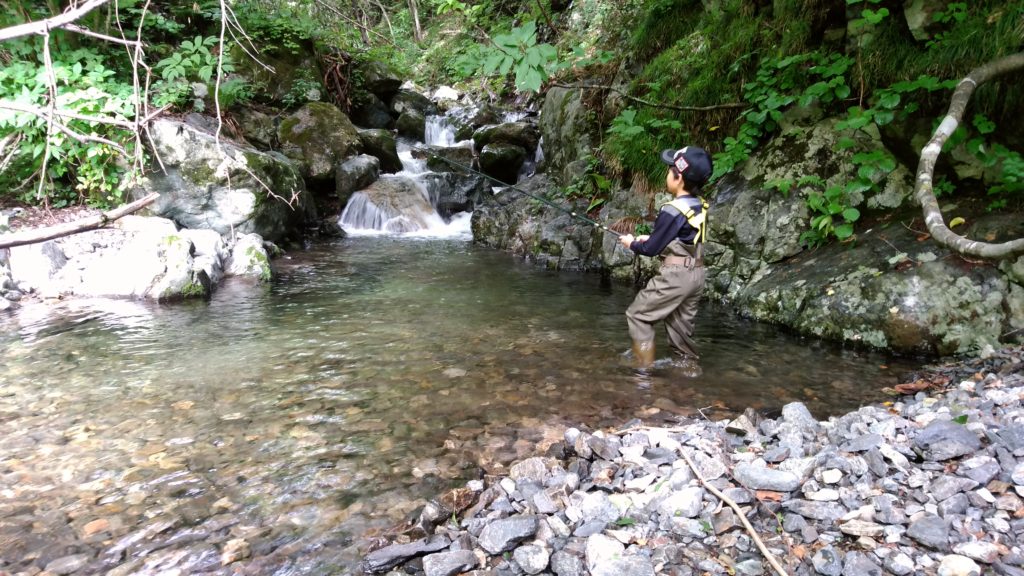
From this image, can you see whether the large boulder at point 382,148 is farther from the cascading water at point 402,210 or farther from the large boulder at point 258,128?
the large boulder at point 258,128

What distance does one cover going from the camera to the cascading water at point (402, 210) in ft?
42.9

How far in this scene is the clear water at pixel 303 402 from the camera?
9.31 ft

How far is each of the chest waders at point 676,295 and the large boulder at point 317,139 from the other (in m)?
10.5

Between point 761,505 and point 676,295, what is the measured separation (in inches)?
93.2

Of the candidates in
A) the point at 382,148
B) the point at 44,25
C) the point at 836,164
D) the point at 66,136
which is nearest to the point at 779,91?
the point at 836,164

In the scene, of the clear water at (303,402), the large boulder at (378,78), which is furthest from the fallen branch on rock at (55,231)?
the large boulder at (378,78)

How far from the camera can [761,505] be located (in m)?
2.55

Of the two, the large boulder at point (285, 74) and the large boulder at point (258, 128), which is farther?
the large boulder at point (285, 74)

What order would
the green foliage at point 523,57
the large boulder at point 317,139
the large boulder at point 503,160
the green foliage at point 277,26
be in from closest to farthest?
the green foliage at point 523,57
the large boulder at point 317,139
the green foliage at point 277,26
the large boulder at point 503,160

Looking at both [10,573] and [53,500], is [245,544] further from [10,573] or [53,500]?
[53,500]

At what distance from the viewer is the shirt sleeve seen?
4.40 metres

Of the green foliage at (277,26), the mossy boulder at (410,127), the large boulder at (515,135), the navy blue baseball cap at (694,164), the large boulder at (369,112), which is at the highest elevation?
the green foliage at (277,26)

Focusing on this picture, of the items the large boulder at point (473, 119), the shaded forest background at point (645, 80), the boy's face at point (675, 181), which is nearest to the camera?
the boy's face at point (675, 181)

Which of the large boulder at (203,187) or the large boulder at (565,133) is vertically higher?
the large boulder at (565,133)
